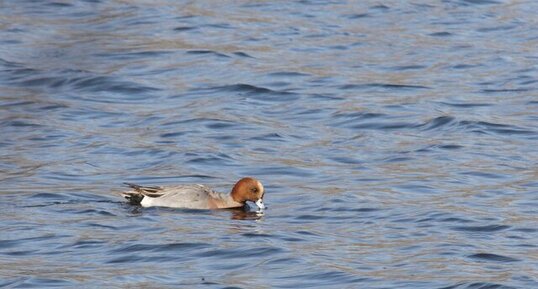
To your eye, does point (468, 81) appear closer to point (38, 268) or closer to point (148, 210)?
point (148, 210)

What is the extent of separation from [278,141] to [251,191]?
2749 mm

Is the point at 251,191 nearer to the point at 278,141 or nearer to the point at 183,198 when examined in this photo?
the point at 183,198

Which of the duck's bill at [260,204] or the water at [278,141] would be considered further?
the duck's bill at [260,204]

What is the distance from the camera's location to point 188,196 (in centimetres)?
1127

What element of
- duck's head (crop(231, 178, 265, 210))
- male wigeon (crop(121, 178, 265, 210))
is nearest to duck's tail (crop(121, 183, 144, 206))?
male wigeon (crop(121, 178, 265, 210))

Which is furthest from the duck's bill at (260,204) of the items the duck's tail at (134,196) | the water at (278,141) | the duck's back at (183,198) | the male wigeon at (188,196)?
the duck's tail at (134,196)

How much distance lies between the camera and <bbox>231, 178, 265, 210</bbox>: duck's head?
11211mm

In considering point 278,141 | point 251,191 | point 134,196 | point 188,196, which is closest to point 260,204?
point 251,191

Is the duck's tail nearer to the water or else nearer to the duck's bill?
the water

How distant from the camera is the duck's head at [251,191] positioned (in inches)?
441

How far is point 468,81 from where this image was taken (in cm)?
1655

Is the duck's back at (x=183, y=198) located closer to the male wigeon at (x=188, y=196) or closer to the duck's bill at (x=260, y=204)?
the male wigeon at (x=188, y=196)

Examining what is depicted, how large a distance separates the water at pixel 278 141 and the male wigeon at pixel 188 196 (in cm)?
9

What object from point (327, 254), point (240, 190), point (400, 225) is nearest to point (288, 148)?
point (240, 190)
